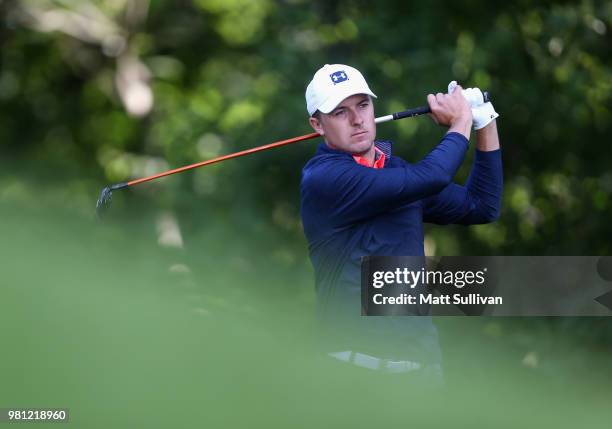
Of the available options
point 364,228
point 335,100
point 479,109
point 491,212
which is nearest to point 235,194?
point 491,212

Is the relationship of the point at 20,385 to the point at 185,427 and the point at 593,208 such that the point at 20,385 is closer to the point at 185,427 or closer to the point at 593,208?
the point at 185,427

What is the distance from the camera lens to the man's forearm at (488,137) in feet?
11.4

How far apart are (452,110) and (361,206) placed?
1.53ft

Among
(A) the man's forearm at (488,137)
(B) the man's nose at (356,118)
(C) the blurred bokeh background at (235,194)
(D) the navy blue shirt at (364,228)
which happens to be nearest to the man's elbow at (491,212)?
(A) the man's forearm at (488,137)

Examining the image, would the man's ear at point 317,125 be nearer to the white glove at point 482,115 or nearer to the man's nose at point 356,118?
the man's nose at point 356,118

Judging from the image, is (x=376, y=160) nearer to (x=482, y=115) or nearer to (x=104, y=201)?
(x=482, y=115)

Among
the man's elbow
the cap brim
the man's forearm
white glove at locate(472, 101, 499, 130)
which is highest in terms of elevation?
white glove at locate(472, 101, 499, 130)

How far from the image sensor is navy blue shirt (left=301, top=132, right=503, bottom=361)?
3.04m

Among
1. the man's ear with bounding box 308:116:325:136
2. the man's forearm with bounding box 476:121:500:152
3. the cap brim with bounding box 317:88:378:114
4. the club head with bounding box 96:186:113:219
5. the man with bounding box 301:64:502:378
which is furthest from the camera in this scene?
the club head with bounding box 96:186:113:219

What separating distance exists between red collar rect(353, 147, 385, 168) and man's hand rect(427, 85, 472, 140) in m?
0.21

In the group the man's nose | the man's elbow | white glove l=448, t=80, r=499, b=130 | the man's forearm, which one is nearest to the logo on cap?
the man's nose

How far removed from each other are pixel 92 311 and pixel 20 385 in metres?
0.15

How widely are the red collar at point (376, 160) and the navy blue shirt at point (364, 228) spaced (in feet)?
0.11

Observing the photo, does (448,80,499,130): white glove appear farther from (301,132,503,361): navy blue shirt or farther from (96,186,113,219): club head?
(96,186,113,219): club head
